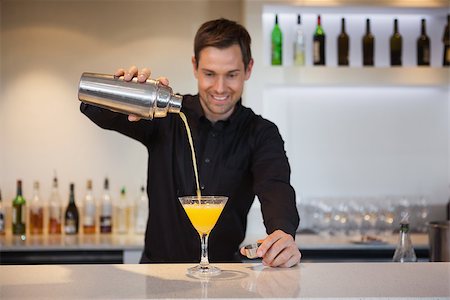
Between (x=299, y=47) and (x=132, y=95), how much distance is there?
2.54 m

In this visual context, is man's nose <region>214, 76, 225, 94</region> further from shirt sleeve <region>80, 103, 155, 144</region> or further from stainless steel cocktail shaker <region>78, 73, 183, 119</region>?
stainless steel cocktail shaker <region>78, 73, 183, 119</region>

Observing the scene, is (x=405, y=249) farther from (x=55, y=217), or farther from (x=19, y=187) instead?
(x=19, y=187)

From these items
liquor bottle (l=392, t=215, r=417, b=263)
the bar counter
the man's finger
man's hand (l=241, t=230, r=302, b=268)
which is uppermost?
the man's finger

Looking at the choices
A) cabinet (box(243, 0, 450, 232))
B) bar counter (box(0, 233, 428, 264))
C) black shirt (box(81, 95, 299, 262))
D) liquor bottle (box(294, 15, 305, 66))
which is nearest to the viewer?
black shirt (box(81, 95, 299, 262))

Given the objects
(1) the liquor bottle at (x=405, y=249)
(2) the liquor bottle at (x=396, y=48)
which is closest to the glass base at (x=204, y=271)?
(1) the liquor bottle at (x=405, y=249)

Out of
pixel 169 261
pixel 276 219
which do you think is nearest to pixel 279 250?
pixel 276 219

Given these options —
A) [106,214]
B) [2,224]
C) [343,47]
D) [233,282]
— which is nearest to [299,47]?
[343,47]

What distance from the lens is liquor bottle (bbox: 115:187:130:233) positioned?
4105 millimetres

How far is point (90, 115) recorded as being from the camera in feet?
7.11

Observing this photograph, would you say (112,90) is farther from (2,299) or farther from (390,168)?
(390,168)

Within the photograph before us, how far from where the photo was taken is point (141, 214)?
13.4 feet

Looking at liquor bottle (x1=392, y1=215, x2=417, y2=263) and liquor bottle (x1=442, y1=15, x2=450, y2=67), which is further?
liquor bottle (x1=442, y1=15, x2=450, y2=67)

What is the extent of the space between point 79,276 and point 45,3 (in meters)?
2.97

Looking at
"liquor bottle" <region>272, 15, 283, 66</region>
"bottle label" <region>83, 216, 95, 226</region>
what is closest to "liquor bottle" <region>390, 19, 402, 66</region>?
"liquor bottle" <region>272, 15, 283, 66</region>
